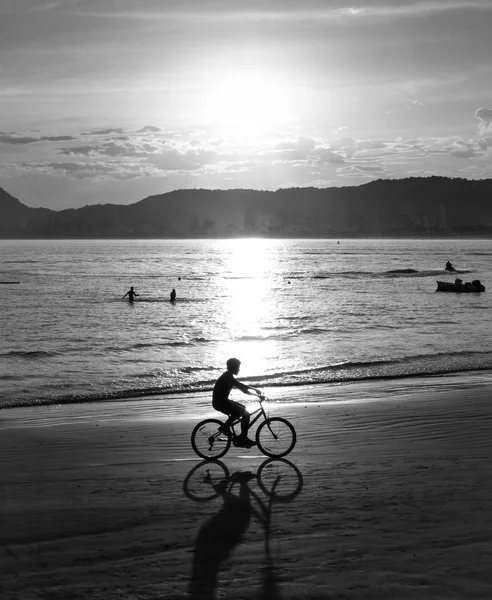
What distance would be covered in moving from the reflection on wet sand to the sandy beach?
3cm

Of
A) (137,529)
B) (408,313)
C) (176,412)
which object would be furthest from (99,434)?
(408,313)

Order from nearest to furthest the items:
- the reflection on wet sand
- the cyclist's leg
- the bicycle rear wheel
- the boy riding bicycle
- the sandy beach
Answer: the sandy beach → the reflection on wet sand → the boy riding bicycle → the cyclist's leg → the bicycle rear wheel

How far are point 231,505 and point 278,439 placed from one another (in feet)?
8.37

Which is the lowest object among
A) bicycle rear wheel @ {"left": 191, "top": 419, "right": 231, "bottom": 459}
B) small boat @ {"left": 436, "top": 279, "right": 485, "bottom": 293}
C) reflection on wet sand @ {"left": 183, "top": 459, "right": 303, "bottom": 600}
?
reflection on wet sand @ {"left": 183, "top": 459, "right": 303, "bottom": 600}

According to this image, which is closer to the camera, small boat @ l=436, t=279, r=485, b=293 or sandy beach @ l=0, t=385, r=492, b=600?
sandy beach @ l=0, t=385, r=492, b=600

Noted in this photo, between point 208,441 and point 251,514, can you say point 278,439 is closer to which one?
point 208,441

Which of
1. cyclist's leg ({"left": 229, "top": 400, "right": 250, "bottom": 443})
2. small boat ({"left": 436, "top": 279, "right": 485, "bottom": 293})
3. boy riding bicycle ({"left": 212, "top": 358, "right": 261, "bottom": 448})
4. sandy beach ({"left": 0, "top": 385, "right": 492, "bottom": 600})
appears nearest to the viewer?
sandy beach ({"left": 0, "top": 385, "right": 492, "bottom": 600})

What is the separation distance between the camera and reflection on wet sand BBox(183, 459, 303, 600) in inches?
296

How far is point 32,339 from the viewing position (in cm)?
3591

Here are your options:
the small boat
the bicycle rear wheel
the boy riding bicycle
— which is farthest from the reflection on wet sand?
the small boat

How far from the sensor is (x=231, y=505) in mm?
9961

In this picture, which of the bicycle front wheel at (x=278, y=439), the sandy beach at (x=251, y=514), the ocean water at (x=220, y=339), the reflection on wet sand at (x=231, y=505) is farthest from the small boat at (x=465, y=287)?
the reflection on wet sand at (x=231, y=505)

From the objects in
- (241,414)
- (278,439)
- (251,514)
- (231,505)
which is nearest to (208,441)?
(241,414)

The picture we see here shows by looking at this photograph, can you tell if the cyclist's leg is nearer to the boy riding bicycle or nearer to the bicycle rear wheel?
the boy riding bicycle
